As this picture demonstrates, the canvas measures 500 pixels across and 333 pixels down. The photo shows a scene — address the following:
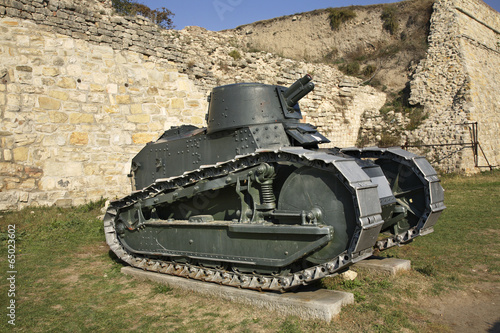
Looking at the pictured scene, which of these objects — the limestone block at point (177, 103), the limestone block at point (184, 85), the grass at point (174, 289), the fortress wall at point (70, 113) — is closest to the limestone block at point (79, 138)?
the fortress wall at point (70, 113)

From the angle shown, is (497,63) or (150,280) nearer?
(150,280)

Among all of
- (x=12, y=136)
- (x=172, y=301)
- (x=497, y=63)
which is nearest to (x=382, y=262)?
(x=172, y=301)

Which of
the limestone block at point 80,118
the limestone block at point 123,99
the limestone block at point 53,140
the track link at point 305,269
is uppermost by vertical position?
the limestone block at point 123,99

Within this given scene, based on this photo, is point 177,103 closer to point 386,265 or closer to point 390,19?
point 386,265

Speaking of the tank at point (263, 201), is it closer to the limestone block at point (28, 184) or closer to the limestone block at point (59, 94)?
the limestone block at point (28, 184)

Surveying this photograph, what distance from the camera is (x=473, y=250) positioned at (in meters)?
7.14

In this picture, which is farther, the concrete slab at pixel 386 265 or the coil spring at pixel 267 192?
the concrete slab at pixel 386 265

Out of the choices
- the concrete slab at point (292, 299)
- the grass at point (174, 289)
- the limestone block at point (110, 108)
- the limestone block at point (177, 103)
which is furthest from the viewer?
the limestone block at point (177, 103)

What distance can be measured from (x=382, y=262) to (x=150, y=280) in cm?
352

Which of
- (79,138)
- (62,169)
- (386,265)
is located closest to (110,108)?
(79,138)

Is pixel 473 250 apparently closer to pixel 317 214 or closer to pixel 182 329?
pixel 317 214

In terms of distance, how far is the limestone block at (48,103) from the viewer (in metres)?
10.1

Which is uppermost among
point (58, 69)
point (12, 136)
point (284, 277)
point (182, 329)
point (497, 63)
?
point (497, 63)

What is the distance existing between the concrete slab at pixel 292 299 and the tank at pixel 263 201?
0.13m
